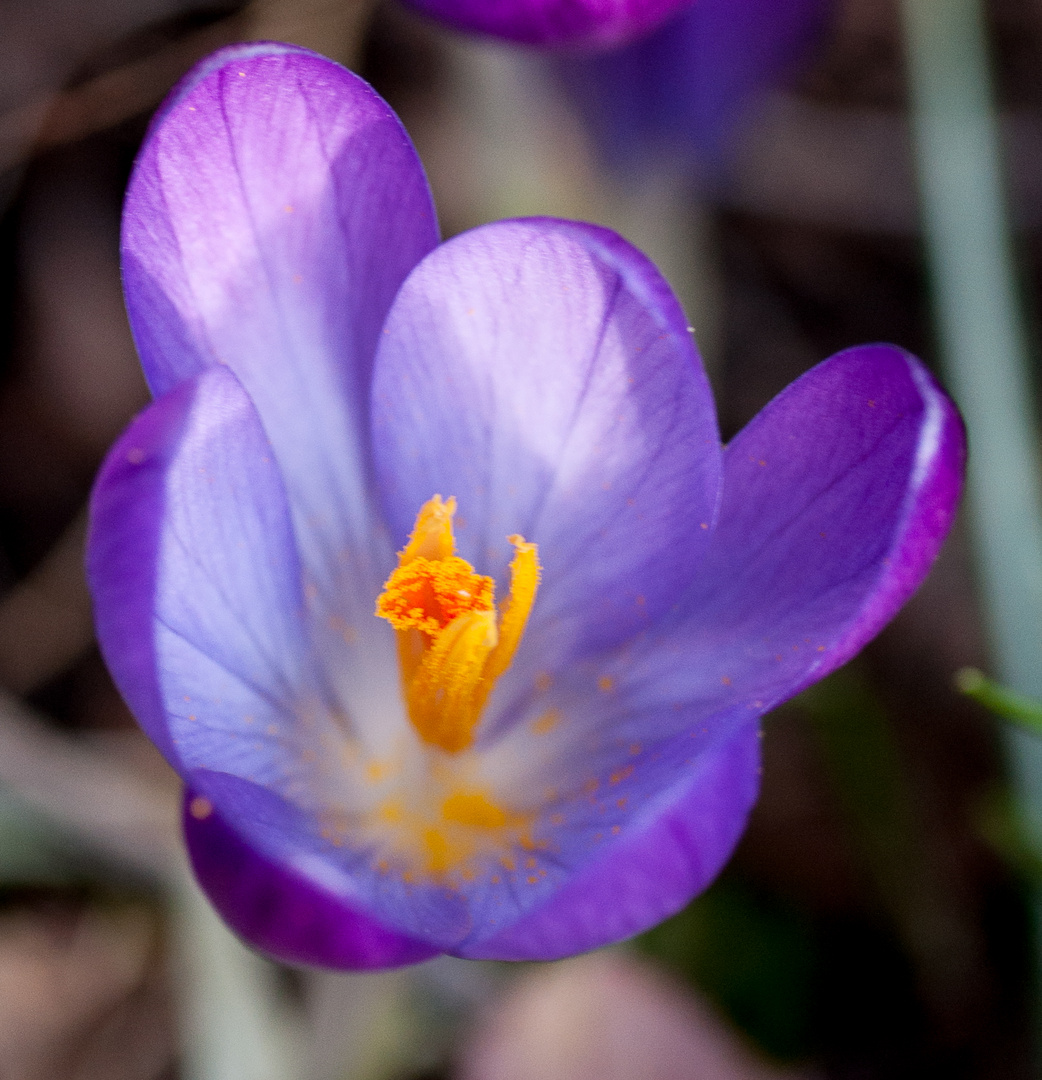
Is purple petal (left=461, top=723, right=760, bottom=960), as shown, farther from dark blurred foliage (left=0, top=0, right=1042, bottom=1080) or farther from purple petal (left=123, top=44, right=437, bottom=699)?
dark blurred foliage (left=0, top=0, right=1042, bottom=1080)

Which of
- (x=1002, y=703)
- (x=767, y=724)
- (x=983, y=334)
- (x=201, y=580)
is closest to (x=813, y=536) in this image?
(x=1002, y=703)

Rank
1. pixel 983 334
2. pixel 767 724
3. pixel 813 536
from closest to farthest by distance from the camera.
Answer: pixel 813 536
pixel 983 334
pixel 767 724

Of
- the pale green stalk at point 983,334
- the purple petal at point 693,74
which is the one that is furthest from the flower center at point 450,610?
the purple petal at point 693,74

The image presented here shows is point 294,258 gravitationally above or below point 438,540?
above

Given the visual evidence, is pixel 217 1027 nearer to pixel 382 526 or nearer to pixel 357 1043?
pixel 357 1043

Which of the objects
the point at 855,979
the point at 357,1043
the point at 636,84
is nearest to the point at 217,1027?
the point at 357,1043

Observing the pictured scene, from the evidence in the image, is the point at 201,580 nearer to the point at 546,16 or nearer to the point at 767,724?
the point at 546,16

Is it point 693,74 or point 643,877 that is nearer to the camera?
point 643,877

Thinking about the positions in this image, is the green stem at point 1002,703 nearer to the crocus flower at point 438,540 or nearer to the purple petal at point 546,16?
the crocus flower at point 438,540
